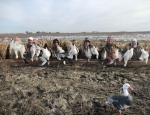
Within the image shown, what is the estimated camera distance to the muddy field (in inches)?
201

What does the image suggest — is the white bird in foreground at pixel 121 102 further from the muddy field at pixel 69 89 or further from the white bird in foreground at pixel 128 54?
Answer: the white bird in foreground at pixel 128 54

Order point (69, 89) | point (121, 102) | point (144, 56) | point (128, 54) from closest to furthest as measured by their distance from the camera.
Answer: point (121, 102) → point (69, 89) → point (128, 54) → point (144, 56)

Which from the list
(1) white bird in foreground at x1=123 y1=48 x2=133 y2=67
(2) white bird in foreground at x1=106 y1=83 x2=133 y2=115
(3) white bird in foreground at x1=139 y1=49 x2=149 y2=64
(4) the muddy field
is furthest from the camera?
(3) white bird in foreground at x1=139 y1=49 x2=149 y2=64

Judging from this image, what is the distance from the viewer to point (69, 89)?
6070 mm

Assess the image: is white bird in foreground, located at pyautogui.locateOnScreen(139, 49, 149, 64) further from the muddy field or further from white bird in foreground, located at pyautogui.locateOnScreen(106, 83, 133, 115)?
white bird in foreground, located at pyautogui.locateOnScreen(106, 83, 133, 115)

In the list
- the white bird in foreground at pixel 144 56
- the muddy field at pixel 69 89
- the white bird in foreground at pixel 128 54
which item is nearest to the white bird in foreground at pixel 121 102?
the muddy field at pixel 69 89

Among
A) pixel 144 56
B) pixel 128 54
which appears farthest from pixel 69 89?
pixel 144 56

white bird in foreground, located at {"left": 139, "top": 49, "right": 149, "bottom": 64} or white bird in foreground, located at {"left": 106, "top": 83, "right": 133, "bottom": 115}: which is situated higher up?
white bird in foreground, located at {"left": 139, "top": 49, "right": 149, "bottom": 64}

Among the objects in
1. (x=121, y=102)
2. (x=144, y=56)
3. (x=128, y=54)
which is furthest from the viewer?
(x=144, y=56)

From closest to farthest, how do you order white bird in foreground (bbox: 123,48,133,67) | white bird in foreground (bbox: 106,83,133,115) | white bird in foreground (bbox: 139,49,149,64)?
white bird in foreground (bbox: 106,83,133,115), white bird in foreground (bbox: 123,48,133,67), white bird in foreground (bbox: 139,49,149,64)

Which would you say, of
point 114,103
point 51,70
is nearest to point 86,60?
point 51,70

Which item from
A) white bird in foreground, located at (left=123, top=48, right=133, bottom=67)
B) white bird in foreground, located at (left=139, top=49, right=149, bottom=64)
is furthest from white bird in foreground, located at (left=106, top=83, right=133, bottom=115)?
white bird in foreground, located at (left=139, top=49, right=149, bottom=64)

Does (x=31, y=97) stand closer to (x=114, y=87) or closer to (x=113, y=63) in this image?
(x=114, y=87)

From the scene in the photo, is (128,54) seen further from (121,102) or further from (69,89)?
(121,102)
